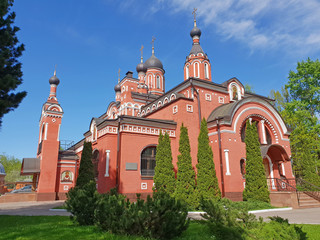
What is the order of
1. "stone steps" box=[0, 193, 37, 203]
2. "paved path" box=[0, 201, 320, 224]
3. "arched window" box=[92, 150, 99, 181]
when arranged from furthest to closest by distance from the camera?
"stone steps" box=[0, 193, 37, 203]
"arched window" box=[92, 150, 99, 181]
"paved path" box=[0, 201, 320, 224]

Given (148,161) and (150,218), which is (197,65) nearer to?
(148,161)

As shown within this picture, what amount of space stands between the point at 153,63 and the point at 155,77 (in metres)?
1.81

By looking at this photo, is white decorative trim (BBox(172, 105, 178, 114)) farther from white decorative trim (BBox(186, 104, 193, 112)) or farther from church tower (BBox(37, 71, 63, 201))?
church tower (BBox(37, 71, 63, 201))

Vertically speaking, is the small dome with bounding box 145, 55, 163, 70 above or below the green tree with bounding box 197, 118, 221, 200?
above

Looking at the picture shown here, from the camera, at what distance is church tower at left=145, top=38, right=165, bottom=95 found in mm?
26672

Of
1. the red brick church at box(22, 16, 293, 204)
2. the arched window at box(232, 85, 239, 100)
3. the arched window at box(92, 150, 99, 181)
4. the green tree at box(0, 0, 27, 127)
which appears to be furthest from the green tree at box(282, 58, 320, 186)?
the green tree at box(0, 0, 27, 127)

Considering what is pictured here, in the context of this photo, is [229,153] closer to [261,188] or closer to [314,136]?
[261,188]

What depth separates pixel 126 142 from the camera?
13641mm

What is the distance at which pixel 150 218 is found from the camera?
15.4 ft

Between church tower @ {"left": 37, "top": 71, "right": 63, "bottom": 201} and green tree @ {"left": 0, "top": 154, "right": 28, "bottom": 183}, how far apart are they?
32304 millimetres

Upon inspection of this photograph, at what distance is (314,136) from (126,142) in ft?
52.3

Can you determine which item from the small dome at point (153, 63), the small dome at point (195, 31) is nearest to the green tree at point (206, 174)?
the small dome at point (195, 31)

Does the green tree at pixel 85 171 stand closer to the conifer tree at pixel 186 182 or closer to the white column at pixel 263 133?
the conifer tree at pixel 186 182

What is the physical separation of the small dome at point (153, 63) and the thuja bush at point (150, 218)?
2365cm
